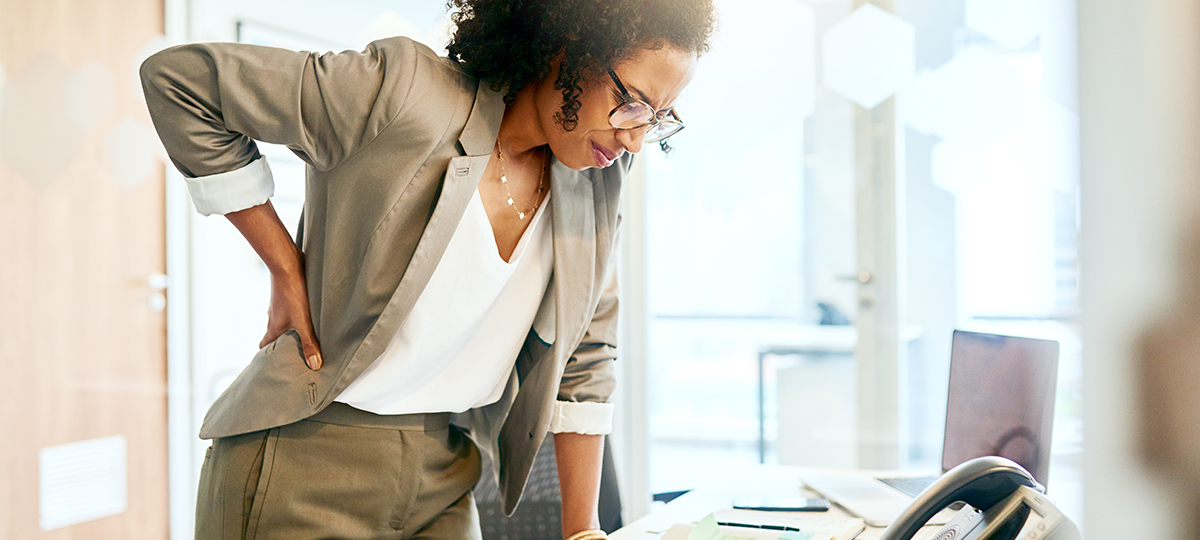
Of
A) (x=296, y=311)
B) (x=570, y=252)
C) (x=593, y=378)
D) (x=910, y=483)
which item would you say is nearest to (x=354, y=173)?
(x=296, y=311)

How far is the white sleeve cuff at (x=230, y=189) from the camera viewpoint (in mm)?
1002

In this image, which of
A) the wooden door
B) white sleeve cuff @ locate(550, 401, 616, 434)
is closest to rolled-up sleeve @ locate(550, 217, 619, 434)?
white sleeve cuff @ locate(550, 401, 616, 434)

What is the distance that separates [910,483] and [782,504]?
34 centimetres

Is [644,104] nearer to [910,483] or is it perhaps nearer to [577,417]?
[577,417]

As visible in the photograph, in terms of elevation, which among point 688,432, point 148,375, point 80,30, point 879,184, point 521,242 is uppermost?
point 80,30

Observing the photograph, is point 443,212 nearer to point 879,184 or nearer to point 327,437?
point 327,437

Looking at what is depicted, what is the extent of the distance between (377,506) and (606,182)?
1.83 ft

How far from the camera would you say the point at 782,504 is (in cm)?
142

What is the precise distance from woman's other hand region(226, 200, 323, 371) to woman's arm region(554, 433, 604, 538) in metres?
0.40

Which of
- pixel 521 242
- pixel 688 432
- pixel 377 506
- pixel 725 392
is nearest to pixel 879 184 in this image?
pixel 725 392

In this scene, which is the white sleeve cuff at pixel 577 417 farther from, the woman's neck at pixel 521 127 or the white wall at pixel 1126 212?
the white wall at pixel 1126 212

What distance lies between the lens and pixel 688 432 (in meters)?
3.17

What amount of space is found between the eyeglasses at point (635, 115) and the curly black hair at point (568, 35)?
4 centimetres

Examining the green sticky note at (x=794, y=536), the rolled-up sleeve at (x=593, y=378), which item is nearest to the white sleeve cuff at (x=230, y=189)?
the rolled-up sleeve at (x=593, y=378)
